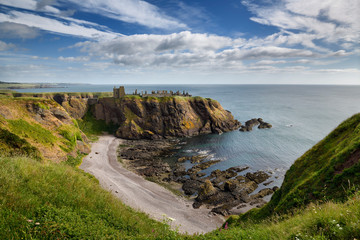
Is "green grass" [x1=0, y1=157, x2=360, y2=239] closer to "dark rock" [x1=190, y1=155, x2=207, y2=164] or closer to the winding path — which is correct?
the winding path

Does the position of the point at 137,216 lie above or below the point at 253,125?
above

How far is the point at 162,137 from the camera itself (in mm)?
81250

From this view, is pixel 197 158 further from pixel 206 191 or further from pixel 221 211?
pixel 221 211

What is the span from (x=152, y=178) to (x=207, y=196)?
1575 centimetres

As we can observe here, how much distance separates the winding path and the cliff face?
28.5 meters

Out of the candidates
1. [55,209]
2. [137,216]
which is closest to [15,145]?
[137,216]

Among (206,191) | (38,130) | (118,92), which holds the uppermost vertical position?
(118,92)

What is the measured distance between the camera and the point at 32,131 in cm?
4072

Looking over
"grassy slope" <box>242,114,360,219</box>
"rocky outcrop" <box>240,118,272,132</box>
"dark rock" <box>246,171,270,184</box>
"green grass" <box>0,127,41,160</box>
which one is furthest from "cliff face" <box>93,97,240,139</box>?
"grassy slope" <box>242,114,360,219</box>

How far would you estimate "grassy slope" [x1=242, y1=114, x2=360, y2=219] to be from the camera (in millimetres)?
12427

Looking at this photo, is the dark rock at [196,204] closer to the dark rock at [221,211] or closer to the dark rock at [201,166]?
the dark rock at [221,211]

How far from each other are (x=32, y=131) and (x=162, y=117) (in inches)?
2071

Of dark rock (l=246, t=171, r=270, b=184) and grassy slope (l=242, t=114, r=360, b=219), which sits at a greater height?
grassy slope (l=242, t=114, r=360, b=219)

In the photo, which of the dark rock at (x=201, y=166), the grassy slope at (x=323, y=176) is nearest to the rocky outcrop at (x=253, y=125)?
the dark rock at (x=201, y=166)
